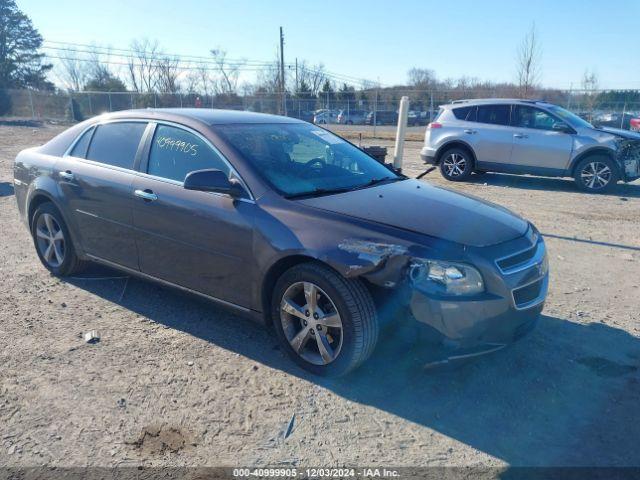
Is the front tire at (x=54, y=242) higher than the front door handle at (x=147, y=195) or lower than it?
lower

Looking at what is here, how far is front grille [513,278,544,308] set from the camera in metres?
3.15

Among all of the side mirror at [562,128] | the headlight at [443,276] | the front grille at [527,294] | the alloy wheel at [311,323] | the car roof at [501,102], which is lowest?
the alloy wheel at [311,323]

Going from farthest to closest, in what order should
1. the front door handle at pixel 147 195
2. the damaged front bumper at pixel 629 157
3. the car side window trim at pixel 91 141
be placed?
the damaged front bumper at pixel 629 157, the car side window trim at pixel 91 141, the front door handle at pixel 147 195

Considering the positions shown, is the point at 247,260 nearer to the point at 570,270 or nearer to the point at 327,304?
the point at 327,304

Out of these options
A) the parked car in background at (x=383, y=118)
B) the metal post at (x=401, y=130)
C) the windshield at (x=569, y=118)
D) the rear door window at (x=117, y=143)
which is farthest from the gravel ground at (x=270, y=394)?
the parked car in background at (x=383, y=118)

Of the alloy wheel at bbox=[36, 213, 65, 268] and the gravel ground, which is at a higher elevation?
the alloy wheel at bbox=[36, 213, 65, 268]

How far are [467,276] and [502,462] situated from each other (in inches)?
39.1

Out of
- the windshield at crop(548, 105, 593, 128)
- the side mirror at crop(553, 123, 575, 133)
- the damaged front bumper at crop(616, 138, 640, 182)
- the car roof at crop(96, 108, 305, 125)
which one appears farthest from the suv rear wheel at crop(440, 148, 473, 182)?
the car roof at crop(96, 108, 305, 125)

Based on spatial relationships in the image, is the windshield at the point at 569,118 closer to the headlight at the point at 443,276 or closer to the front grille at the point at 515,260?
the front grille at the point at 515,260

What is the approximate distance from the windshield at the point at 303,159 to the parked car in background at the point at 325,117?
28.8 meters

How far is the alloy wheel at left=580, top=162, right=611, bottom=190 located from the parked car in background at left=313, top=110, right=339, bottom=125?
2371cm

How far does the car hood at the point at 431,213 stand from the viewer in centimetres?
324

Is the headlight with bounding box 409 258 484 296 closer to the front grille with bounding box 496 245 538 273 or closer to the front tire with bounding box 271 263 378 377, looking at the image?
the front grille with bounding box 496 245 538 273

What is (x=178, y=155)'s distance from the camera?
4090 mm
